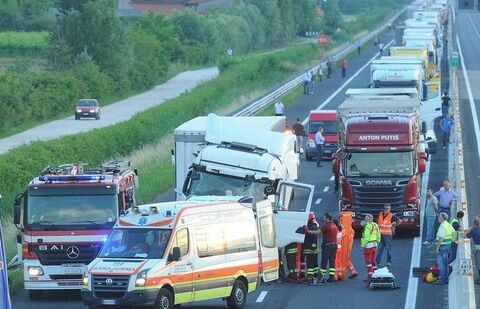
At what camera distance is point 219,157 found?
3281 cm

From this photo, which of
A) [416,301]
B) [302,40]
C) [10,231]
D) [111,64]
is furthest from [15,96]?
[302,40]

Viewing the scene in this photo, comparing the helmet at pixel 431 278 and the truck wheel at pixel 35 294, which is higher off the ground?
the truck wheel at pixel 35 294

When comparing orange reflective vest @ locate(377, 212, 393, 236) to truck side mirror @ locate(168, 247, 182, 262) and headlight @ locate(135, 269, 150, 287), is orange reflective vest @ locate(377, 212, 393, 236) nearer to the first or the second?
truck side mirror @ locate(168, 247, 182, 262)

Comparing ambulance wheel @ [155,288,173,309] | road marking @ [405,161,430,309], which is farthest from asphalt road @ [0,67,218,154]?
ambulance wheel @ [155,288,173,309]

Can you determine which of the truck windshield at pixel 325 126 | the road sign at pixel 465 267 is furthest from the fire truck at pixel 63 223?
the truck windshield at pixel 325 126

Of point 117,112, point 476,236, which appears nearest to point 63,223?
point 476,236

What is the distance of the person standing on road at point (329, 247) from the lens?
30.5m

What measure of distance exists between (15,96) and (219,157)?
4974 centimetres

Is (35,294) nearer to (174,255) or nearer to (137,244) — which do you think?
(137,244)

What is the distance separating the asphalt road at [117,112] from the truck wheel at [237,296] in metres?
36.3

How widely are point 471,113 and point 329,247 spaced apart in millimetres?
44907

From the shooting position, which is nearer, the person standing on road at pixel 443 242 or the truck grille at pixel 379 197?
the person standing on road at pixel 443 242

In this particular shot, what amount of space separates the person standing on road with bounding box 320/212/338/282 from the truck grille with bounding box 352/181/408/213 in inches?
261

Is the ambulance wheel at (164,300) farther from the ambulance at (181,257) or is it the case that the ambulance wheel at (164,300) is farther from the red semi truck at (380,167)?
the red semi truck at (380,167)
